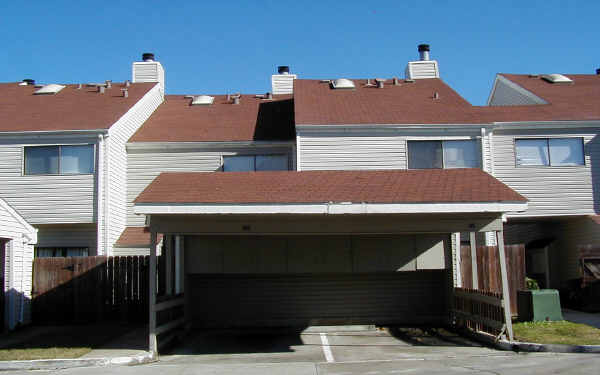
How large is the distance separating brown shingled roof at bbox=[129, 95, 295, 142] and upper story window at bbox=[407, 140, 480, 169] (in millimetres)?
4086

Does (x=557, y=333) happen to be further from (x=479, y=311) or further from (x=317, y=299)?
(x=317, y=299)

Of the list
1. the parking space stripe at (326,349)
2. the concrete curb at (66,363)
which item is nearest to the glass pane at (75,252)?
the parking space stripe at (326,349)

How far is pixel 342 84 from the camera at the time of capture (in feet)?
79.0

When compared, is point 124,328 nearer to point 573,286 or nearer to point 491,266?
point 491,266

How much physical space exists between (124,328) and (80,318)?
5.97 feet

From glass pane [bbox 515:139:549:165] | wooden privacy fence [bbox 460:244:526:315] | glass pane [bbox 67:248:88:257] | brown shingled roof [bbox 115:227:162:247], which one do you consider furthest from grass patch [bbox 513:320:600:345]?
glass pane [bbox 67:248:88:257]

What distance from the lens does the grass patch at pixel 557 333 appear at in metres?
12.2

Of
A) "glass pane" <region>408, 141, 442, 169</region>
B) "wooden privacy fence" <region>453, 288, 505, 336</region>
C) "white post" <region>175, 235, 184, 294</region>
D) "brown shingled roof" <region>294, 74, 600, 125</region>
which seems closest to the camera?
"wooden privacy fence" <region>453, 288, 505, 336</region>

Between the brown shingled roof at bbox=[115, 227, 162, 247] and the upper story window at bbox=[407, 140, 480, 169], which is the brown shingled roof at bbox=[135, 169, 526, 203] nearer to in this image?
the upper story window at bbox=[407, 140, 480, 169]

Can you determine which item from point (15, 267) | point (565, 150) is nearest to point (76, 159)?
point (15, 267)

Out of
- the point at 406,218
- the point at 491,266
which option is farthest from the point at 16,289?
the point at 491,266

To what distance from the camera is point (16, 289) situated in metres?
15.6

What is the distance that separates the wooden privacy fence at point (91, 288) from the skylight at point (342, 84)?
10474mm

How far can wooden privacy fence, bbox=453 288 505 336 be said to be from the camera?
41.4ft
